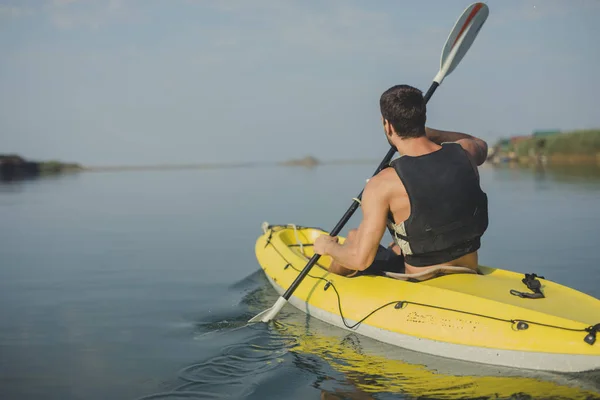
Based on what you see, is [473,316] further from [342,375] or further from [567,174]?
[567,174]

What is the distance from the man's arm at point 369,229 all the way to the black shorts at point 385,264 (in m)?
0.50

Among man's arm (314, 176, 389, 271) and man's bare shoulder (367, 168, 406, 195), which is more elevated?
man's bare shoulder (367, 168, 406, 195)

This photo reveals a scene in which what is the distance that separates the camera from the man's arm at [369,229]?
4.51 meters

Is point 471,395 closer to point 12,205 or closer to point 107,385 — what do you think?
point 107,385

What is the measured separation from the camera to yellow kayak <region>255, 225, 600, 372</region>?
393cm

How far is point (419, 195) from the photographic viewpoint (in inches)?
174

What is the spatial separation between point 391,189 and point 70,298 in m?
4.45

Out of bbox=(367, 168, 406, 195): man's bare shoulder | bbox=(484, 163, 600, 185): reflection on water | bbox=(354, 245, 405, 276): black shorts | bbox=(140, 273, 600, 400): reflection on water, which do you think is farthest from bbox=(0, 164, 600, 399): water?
bbox=(484, 163, 600, 185): reflection on water

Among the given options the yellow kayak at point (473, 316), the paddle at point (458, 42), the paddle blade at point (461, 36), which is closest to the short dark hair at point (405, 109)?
the yellow kayak at point (473, 316)

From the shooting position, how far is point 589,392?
366 centimetres

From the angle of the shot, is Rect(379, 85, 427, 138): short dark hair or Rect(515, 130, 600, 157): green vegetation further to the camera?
Rect(515, 130, 600, 157): green vegetation

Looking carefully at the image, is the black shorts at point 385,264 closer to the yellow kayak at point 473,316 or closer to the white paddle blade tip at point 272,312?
the yellow kayak at point 473,316

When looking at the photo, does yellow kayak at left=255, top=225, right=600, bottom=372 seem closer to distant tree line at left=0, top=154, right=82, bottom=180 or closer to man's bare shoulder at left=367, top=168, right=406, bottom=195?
man's bare shoulder at left=367, top=168, right=406, bottom=195

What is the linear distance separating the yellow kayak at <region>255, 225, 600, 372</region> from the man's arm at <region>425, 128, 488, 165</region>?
959 millimetres
